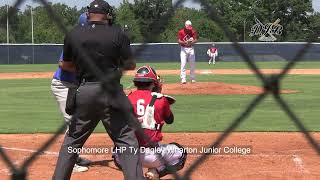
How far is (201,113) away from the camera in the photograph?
32.4ft

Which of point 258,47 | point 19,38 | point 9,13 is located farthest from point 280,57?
point 9,13

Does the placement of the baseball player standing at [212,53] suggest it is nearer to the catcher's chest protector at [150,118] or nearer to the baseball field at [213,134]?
the baseball field at [213,134]

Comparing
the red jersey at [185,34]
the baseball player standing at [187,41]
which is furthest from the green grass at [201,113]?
the red jersey at [185,34]

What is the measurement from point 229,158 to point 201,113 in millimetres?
3796

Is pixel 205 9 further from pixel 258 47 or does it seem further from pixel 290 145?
pixel 258 47

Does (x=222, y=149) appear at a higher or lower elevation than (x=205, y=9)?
lower

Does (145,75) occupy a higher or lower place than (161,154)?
higher

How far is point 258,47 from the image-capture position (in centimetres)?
3250

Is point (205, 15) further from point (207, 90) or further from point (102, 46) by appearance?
point (207, 90)

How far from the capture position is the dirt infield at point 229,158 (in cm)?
536

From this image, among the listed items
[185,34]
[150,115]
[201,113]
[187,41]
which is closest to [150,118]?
[150,115]

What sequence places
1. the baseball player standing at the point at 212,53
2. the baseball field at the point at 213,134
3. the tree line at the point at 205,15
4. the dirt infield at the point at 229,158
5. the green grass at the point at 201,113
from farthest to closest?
the baseball player standing at the point at 212,53
the green grass at the point at 201,113
the baseball field at the point at 213,134
the dirt infield at the point at 229,158
the tree line at the point at 205,15

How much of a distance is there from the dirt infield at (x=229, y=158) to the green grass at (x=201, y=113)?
2.23 feet

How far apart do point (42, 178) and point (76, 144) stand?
1270 mm
